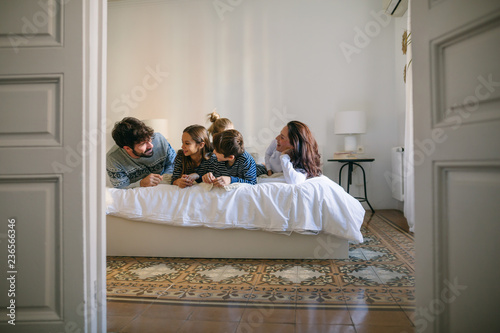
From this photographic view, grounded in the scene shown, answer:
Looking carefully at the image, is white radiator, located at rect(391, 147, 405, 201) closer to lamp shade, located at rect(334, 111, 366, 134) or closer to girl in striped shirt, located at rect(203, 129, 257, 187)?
lamp shade, located at rect(334, 111, 366, 134)

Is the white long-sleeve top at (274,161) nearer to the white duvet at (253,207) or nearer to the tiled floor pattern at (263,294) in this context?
the white duvet at (253,207)

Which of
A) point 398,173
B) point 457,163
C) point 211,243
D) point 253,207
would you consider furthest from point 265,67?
point 457,163

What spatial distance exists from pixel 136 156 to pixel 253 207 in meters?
1.05

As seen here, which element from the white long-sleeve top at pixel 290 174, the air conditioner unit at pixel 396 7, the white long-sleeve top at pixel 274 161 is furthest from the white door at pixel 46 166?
the air conditioner unit at pixel 396 7

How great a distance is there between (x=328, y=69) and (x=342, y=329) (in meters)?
4.04

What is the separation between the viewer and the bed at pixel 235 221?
Answer: 7.59 ft

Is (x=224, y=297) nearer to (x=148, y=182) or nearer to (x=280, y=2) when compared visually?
(x=148, y=182)

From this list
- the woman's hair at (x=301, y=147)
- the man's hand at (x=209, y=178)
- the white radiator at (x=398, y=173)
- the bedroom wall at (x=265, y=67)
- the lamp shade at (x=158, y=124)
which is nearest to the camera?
the man's hand at (x=209, y=178)

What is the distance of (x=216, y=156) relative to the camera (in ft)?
8.57

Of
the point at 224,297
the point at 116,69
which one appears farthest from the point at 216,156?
the point at 116,69

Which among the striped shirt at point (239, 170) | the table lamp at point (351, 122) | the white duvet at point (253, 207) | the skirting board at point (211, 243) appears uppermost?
the table lamp at point (351, 122)

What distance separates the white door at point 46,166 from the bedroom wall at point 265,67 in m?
3.71

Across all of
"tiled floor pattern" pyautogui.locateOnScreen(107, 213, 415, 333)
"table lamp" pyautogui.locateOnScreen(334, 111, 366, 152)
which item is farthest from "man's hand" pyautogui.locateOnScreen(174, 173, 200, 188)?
"table lamp" pyautogui.locateOnScreen(334, 111, 366, 152)

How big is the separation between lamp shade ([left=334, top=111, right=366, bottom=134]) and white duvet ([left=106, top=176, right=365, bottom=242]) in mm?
2106
